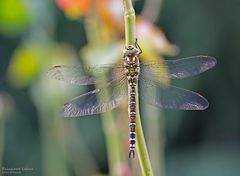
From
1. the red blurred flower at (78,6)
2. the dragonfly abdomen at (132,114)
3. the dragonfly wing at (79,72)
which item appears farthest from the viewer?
the red blurred flower at (78,6)

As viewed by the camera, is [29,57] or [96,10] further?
Result: [29,57]

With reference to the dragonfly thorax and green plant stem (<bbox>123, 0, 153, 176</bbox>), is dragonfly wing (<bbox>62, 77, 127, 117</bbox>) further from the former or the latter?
green plant stem (<bbox>123, 0, 153, 176</bbox>)

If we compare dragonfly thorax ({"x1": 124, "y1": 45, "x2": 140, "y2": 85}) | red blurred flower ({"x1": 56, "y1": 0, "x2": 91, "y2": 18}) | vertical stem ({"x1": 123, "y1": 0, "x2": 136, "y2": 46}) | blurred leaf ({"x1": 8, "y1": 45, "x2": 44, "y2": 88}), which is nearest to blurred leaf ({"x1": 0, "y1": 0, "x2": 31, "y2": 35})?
blurred leaf ({"x1": 8, "y1": 45, "x2": 44, "y2": 88})

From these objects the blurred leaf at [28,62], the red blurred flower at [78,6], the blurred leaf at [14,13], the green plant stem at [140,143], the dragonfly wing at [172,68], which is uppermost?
the blurred leaf at [14,13]

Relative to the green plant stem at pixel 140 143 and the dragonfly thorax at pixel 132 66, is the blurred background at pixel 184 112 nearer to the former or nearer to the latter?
the dragonfly thorax at pixel 132 66

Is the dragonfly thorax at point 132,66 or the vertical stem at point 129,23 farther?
the dragonfly thorax at point 132,66

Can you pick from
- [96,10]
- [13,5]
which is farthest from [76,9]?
[13,5]

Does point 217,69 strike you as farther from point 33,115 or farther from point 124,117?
point 124,117

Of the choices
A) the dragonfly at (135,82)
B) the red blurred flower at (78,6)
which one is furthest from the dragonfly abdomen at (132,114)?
the red blurred flower at (78,6)
